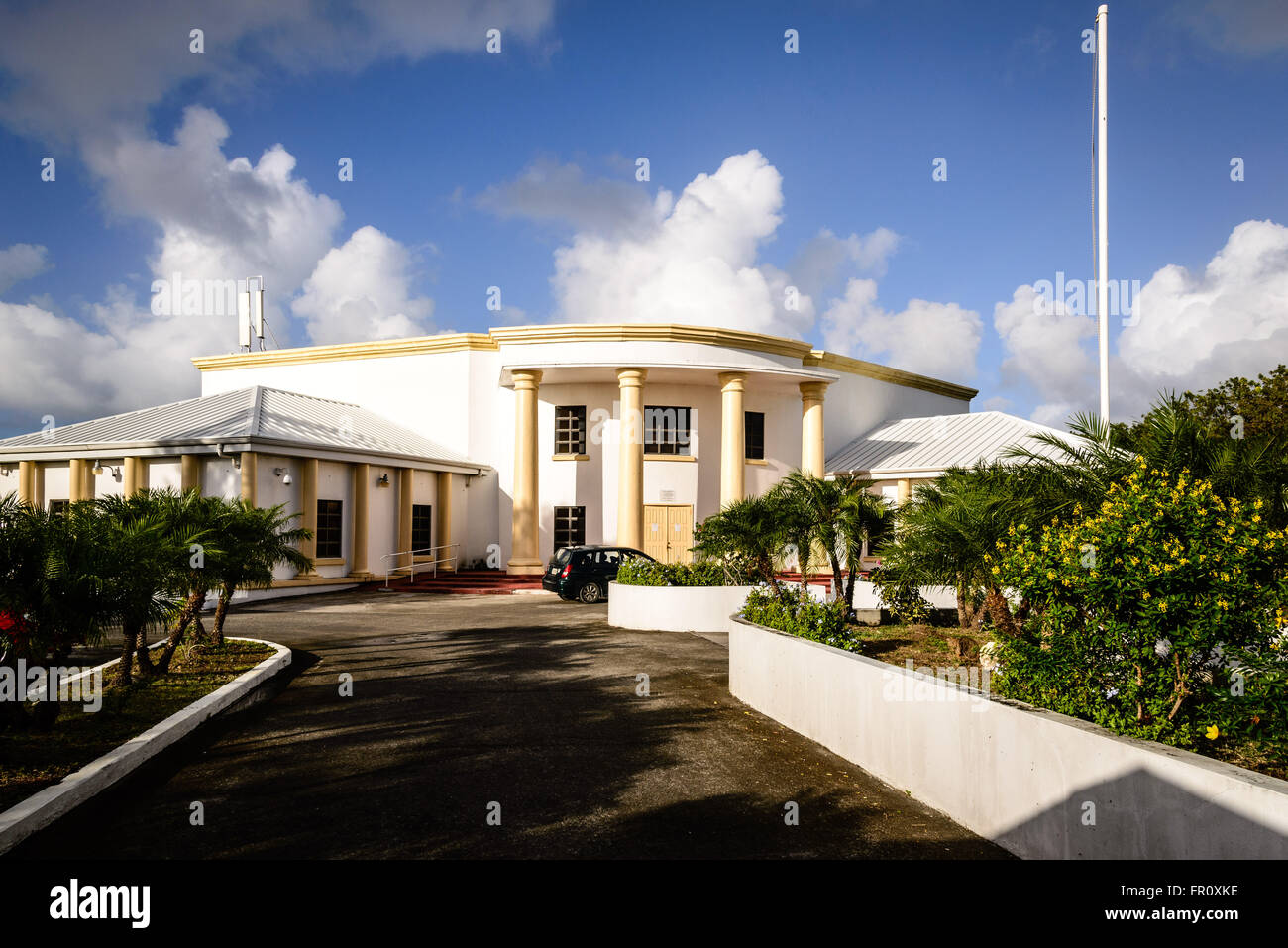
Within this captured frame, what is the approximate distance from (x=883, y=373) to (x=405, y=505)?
65.5 ft

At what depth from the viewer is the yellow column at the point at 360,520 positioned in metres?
23.9

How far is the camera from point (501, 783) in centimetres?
617

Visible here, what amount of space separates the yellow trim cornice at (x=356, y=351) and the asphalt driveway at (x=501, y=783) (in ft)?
59.6

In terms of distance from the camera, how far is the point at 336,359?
30.0 meters

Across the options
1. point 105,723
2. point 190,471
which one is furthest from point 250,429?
point 105,723

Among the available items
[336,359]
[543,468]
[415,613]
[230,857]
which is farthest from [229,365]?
[230,857]

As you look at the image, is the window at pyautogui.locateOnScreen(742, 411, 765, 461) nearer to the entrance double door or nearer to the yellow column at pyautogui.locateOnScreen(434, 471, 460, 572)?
the entrance double door

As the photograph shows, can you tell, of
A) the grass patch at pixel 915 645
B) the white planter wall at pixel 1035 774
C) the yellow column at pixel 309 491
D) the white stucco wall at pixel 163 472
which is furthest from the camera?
the yellow column at pixel 309 491

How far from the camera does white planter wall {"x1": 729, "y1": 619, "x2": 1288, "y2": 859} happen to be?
359 cm

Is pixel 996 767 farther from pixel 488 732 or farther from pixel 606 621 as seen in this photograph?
pixel 606 621

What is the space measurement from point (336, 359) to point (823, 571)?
19242mm

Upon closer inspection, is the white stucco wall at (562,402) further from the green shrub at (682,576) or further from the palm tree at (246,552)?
the palm tree at (246,552)

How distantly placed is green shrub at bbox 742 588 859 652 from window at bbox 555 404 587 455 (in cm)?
1795

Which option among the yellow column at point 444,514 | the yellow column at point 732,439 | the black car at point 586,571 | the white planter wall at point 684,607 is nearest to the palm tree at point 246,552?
the white planter wall at point 684,607
